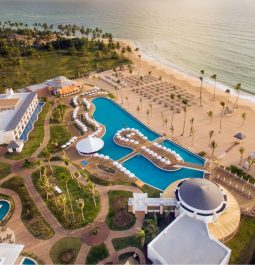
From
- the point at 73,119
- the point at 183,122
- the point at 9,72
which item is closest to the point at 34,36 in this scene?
the point at 9,72

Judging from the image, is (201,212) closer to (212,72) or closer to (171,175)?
(171,175)

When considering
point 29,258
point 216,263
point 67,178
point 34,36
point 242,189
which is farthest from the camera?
point 34,36

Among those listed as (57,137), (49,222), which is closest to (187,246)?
(49,222)

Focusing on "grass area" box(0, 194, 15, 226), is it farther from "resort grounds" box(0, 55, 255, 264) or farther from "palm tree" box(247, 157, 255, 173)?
"palm tree" box(247, 157, 255, 173)

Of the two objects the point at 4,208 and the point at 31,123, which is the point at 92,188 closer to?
the point at 4,208

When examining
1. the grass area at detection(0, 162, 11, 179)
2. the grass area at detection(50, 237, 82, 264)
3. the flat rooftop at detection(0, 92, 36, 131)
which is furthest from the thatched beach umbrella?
the flat rooftop at detection(0, 92, 36, 131)

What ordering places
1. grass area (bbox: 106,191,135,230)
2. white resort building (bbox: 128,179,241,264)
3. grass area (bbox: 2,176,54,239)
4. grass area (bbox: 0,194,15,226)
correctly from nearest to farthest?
white resort building (bbox: 128,179,241,264), grass area (bbox: 2,176,54,239), grass area (bbox: 106,191,135,230), grass area (bbox: 0,194,15,226)
